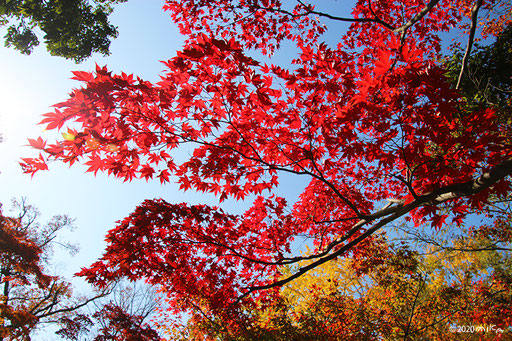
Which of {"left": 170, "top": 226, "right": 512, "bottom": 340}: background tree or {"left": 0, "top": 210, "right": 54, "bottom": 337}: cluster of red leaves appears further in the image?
{"left": 0, "top": 210, "right": 54, "bottom": 337}: cluster of red leaves

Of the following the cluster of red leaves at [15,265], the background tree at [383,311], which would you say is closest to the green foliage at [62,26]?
the cluster of red leaves at [15,265]

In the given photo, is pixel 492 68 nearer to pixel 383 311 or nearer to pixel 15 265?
pixel 383 311

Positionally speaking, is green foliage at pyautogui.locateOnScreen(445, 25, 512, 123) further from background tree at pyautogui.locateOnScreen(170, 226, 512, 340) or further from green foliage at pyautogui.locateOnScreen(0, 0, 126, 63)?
green foliage at pyautogui.locateOnScreen(0, 0, 126, 63)

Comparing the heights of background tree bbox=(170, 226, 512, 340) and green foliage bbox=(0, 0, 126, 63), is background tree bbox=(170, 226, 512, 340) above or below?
below

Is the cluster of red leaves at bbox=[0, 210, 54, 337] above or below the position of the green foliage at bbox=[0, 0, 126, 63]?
below

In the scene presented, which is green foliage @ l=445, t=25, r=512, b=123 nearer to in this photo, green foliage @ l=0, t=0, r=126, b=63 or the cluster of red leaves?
green foliage @ l=0, t=0, r=126, b=63

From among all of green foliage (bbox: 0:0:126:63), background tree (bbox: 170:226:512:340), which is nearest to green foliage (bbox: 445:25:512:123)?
background tree (bbox: 170:226:512:340)

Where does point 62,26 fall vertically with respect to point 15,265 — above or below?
above

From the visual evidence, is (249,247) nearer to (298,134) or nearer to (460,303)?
(298,134)

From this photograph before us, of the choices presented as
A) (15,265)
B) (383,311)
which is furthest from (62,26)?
(383,311)

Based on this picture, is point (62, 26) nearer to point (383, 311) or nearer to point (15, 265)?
point (15, 265)

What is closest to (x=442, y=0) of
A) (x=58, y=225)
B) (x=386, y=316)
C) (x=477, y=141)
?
(x=477, y=141)

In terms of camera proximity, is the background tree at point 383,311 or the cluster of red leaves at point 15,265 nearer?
the background tree at point 383,311

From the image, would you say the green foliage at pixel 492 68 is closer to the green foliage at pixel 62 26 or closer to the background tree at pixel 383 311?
the background tree at pixel 383 311
